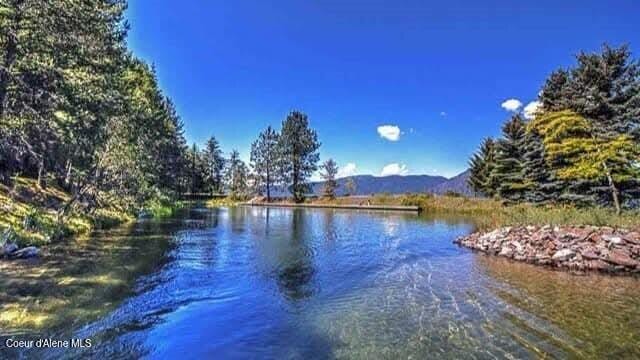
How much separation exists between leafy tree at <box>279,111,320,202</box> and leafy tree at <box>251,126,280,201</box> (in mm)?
2136

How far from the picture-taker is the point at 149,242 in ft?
56.9

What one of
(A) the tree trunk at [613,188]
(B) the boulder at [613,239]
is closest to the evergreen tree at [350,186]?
(A) the tree trunk at [613,188]

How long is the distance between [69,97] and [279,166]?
48.8 meters

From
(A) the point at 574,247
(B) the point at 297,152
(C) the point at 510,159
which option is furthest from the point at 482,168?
(A) the point at 574,247

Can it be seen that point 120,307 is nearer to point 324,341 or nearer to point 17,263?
point 324,341

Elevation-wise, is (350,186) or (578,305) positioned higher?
(350,186)

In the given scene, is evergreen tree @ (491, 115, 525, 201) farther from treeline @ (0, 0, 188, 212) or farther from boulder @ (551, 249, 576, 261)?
treeline @ (0, 0, 188, 212)

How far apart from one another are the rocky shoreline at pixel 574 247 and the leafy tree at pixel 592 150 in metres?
6.41

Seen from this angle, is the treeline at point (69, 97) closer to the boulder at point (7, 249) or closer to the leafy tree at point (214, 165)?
the boulder at point (7, 249)

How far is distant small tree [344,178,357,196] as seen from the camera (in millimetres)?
74219

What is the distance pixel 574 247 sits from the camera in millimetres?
14117

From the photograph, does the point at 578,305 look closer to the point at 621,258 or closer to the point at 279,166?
the point at 621,258

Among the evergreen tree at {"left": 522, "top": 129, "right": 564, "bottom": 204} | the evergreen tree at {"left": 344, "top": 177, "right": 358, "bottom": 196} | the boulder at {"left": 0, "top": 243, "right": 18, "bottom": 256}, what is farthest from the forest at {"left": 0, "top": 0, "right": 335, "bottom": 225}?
the evergreen tree at {"left": 344, "top": 177, "right": 358, "bottom": 196}

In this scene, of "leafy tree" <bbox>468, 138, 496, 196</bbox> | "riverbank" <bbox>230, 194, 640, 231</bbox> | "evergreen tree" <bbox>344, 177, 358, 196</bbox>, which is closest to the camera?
"riverbank" <bbox>230, 194, 640, 231</bbox>
